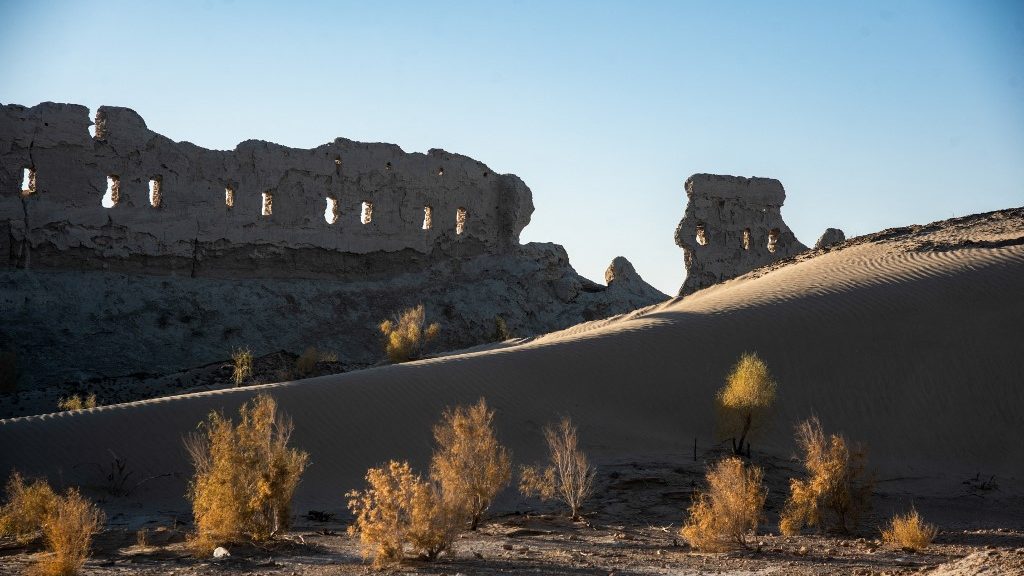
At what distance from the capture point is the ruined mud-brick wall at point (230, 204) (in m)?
30.1

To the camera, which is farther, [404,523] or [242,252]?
[242,252]

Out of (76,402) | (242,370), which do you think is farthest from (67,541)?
(242,370)

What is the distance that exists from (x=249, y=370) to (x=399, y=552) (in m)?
15.6

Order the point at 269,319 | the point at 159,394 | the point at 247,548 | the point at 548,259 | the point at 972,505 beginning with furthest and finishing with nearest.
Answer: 1. the point at 548,259
2. the point at 269,319
3. the point at 159,394
4. the point at 972,505
5. the point at 247,548

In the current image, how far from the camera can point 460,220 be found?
3675 centimetres

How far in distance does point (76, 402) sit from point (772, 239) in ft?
79.8

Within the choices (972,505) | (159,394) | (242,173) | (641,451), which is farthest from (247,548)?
(242,173)

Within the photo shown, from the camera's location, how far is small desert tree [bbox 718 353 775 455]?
56.6ft

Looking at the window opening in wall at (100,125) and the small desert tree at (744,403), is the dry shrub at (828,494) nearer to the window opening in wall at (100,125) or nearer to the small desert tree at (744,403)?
the small desert tree at (744,403)

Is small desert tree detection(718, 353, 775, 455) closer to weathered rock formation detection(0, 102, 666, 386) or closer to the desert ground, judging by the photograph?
the desert ground

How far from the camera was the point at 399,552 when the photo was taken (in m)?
10.1

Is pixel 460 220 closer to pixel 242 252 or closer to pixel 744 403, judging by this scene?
pixel 242 252

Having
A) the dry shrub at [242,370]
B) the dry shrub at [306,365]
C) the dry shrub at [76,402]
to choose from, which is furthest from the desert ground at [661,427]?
the dry shrub at [306,365]

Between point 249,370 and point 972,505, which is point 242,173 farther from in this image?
point 972,505
